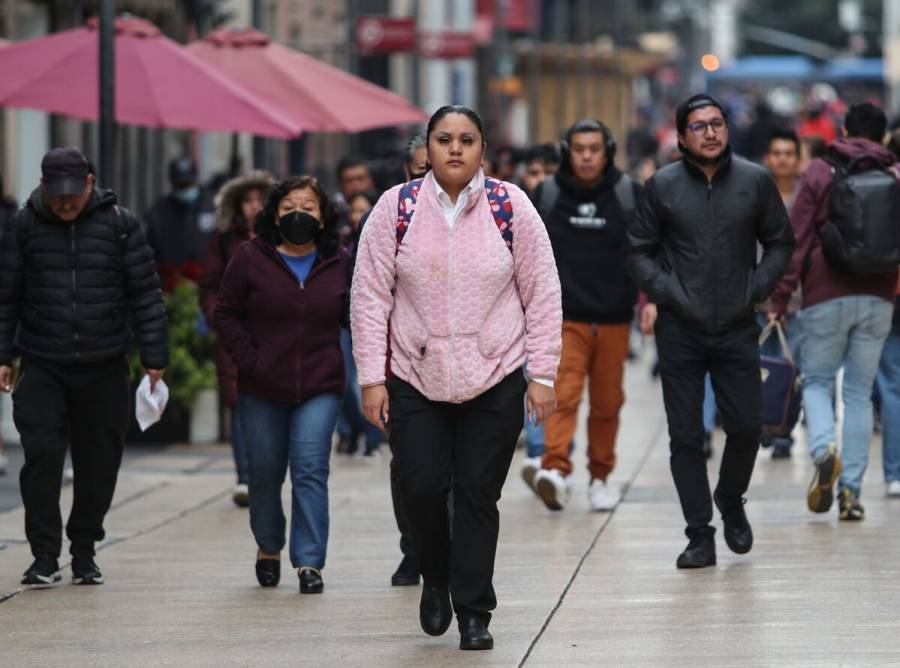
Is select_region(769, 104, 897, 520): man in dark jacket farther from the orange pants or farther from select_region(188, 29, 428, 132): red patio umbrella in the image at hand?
select_region(188, 29, 428, 132): red patio umbrella

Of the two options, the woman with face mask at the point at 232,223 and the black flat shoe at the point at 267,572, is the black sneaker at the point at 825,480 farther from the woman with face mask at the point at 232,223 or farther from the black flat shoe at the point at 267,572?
the woman with face mask at the point at 232,223

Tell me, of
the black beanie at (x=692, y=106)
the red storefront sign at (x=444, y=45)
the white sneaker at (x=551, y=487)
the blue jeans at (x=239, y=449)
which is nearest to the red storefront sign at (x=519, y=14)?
the red storefront sign at (x=444, y=45)

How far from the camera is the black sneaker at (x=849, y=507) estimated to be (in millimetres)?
10930

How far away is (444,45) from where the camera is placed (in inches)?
1191

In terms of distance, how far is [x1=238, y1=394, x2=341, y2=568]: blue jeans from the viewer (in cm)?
942

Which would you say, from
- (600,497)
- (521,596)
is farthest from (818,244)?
(521,596)

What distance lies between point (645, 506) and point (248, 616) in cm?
362

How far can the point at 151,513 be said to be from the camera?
1216 cm

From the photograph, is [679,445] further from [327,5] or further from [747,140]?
[327,5]

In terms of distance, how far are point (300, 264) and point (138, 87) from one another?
496 cm

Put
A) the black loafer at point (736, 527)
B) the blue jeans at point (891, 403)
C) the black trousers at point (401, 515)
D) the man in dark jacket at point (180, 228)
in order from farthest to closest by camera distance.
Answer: the man in dark jacket at point (180, 228) → the blue jeans at point (891, 403) → the black loafer at point (736, 527) → the black trousers at point (401, 515)

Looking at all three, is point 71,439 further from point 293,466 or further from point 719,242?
point 719,242

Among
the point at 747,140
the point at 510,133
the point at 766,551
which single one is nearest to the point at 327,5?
the point at 747,140

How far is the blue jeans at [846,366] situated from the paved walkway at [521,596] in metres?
0.35
